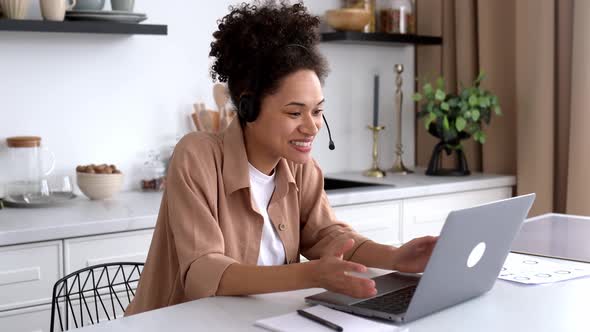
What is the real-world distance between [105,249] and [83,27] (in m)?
0.79

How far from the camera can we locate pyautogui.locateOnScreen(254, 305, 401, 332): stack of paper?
4.40 ft

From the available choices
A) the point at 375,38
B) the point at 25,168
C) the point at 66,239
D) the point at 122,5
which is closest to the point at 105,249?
the point at 66,239

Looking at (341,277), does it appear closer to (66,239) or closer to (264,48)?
(264,48)

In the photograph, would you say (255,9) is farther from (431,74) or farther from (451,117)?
(431,74)

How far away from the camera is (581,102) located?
10.9 feet

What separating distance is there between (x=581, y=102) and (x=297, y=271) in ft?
7.22

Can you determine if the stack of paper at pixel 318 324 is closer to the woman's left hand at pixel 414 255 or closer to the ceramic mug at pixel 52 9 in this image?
the woman's left hand at pixel 414 255

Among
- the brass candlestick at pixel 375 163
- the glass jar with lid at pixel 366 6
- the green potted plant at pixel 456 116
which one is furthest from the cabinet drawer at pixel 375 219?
the glass jar with lid at pixel 366 6

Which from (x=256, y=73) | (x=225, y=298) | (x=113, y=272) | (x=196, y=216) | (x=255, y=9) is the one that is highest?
(x=255, y=9)

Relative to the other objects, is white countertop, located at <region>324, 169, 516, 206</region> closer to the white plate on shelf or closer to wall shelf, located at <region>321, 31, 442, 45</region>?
wall shelf, located at <region>321, 31, 442, 45</region>

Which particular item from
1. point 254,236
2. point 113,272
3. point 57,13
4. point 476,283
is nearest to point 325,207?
point 254,236

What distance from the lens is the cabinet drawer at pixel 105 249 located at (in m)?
2.37

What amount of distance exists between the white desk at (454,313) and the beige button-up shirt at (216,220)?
0.10 meters

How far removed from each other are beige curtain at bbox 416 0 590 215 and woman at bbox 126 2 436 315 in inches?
72.8
